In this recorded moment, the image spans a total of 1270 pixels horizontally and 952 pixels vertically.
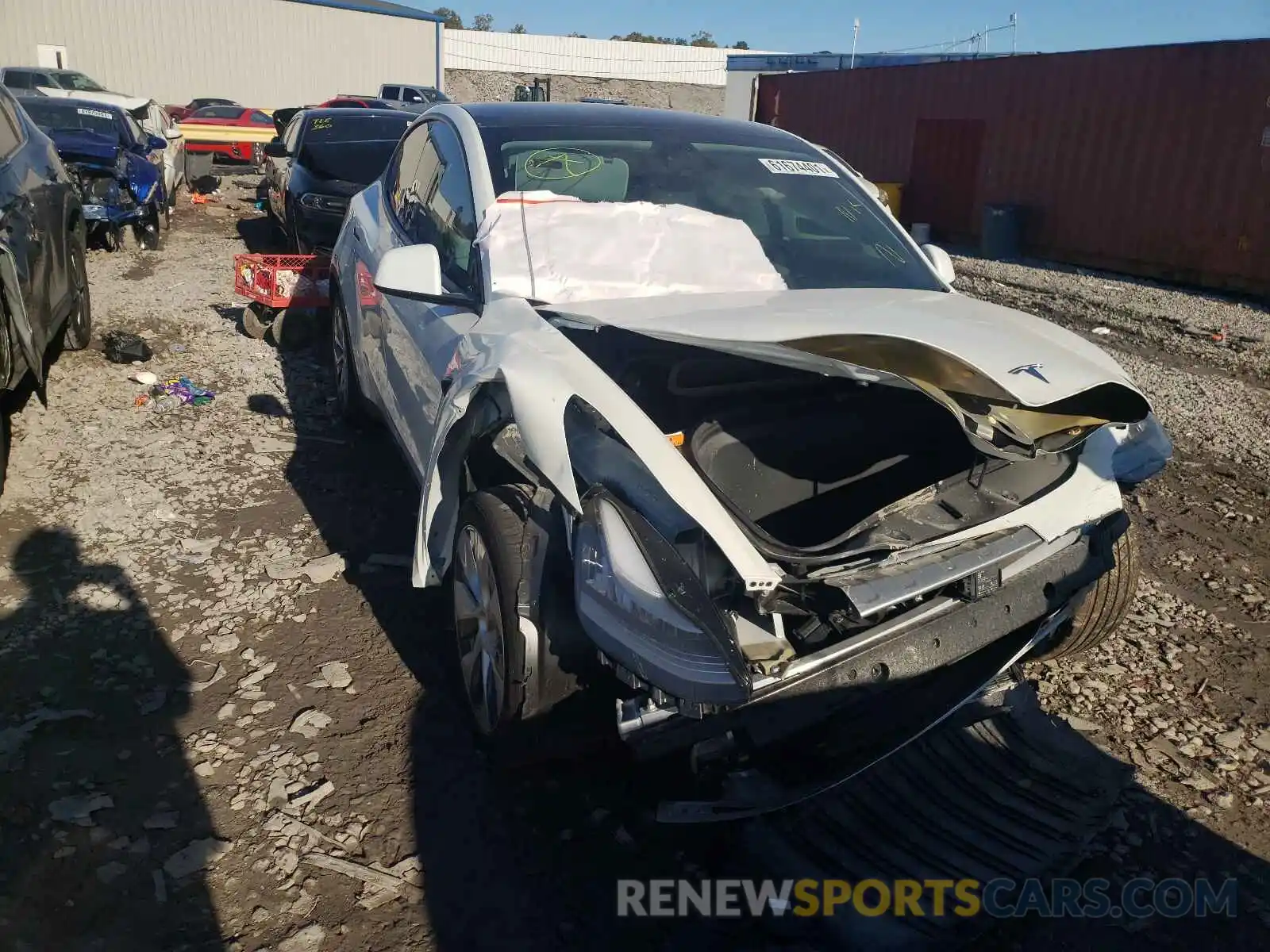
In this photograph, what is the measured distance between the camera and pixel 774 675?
212 centimetres

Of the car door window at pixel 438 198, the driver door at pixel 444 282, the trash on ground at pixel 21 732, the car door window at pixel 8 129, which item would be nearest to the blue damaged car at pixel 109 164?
the car door window at pixel 8 129

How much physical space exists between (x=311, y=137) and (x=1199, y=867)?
31.3 feet

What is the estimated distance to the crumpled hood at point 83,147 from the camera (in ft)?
33.4

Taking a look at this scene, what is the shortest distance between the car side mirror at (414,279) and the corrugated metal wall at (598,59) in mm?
45454

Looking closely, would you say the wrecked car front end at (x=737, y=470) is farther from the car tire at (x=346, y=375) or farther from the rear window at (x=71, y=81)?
the rear window at (x=71, y=81)

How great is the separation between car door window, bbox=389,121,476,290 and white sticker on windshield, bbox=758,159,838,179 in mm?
1224

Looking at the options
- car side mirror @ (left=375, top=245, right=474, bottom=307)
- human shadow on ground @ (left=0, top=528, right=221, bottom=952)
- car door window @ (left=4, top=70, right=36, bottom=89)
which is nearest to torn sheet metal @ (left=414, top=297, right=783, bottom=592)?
car side mirror @ (left=375, top=245, right=474, bottom=307)

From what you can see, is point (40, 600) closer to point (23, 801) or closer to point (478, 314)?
point (23, 801)

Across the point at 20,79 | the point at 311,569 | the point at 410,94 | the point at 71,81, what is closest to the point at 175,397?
the point at 311,569

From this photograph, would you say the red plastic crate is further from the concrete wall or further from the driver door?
the concrete wall

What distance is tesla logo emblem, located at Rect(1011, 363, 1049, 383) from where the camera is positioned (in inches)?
93.9

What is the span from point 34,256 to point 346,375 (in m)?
1.72

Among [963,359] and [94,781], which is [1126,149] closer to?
[963,359]

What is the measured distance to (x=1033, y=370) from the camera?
2412 mm
